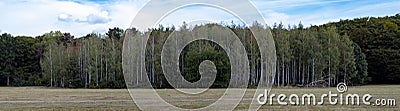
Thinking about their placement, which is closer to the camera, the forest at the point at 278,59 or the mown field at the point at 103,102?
the mown field at the point at 103,102

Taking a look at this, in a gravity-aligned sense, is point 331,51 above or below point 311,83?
above

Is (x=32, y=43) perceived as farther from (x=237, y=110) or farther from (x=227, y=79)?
(x=237, y=110)

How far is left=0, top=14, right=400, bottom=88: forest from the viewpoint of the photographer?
218 ft

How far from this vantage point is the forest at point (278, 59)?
66.6m

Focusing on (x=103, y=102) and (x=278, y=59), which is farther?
(x=278, y=59)

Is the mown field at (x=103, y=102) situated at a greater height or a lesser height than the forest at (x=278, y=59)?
lesser

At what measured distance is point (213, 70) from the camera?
2131 inches

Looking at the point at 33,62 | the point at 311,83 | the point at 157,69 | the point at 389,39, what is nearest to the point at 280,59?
the point at 311,83

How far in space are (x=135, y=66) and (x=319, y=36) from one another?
2743 centimetres

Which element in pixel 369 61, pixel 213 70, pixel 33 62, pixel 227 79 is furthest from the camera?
pixel 33 62

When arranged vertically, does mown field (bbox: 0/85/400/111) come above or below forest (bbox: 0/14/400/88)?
below

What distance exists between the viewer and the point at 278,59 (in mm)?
69438

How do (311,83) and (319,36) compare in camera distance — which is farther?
(319,36)

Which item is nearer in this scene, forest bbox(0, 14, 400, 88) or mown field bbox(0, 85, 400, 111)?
mown field bbox(0, 85, 400, 111)
